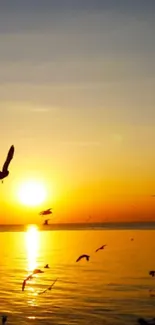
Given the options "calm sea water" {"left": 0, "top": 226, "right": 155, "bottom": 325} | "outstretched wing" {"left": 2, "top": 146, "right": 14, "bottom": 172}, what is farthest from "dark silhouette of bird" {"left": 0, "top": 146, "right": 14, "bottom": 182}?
Answer: "calm sea water" {"left": 0, "top": 226, "right": 155, "bottom": 325}

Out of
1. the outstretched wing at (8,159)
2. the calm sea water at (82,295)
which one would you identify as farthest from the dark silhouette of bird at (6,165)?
the calm sea water at (82,295)

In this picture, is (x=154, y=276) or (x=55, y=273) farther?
(x=55, y=273)

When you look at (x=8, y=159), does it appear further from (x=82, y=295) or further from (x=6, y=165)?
(x=82, y=295)

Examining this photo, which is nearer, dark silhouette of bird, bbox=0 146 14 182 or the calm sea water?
dark silhouette of bird, bbox=0 146 14 182

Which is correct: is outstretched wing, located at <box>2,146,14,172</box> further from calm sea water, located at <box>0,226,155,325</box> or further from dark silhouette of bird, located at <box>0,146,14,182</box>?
calm sea water, located at <box>0,226,155,325</box>

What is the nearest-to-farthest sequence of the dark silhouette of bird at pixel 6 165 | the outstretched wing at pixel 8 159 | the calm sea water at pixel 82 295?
the dark silhouette of bird at pixel 6 165 → the outstretched wing at pixel 8 159 → the calm sea water at pixel 82 295

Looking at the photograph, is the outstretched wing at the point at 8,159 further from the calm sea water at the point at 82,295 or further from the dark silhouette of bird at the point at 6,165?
the calm sea water at the point at 82,295

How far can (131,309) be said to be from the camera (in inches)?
1866

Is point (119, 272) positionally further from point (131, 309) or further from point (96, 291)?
point (131, 309)

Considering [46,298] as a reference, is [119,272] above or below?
above

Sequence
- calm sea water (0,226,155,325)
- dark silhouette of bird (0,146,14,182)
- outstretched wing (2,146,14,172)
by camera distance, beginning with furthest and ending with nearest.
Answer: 1. calm sea water (0,226,155,325)
2. outstretched wing (2,146,14,172)
3. dark silhouette of bird (0,146,14,182)

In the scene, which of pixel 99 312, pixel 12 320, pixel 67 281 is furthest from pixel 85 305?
pixel 67 281

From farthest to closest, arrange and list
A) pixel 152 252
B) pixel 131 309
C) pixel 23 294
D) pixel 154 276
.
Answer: pixel 152 252 → pixel 154 276 → pixel 23 294 → pixel 131 309

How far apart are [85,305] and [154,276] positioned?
21.5 meters
